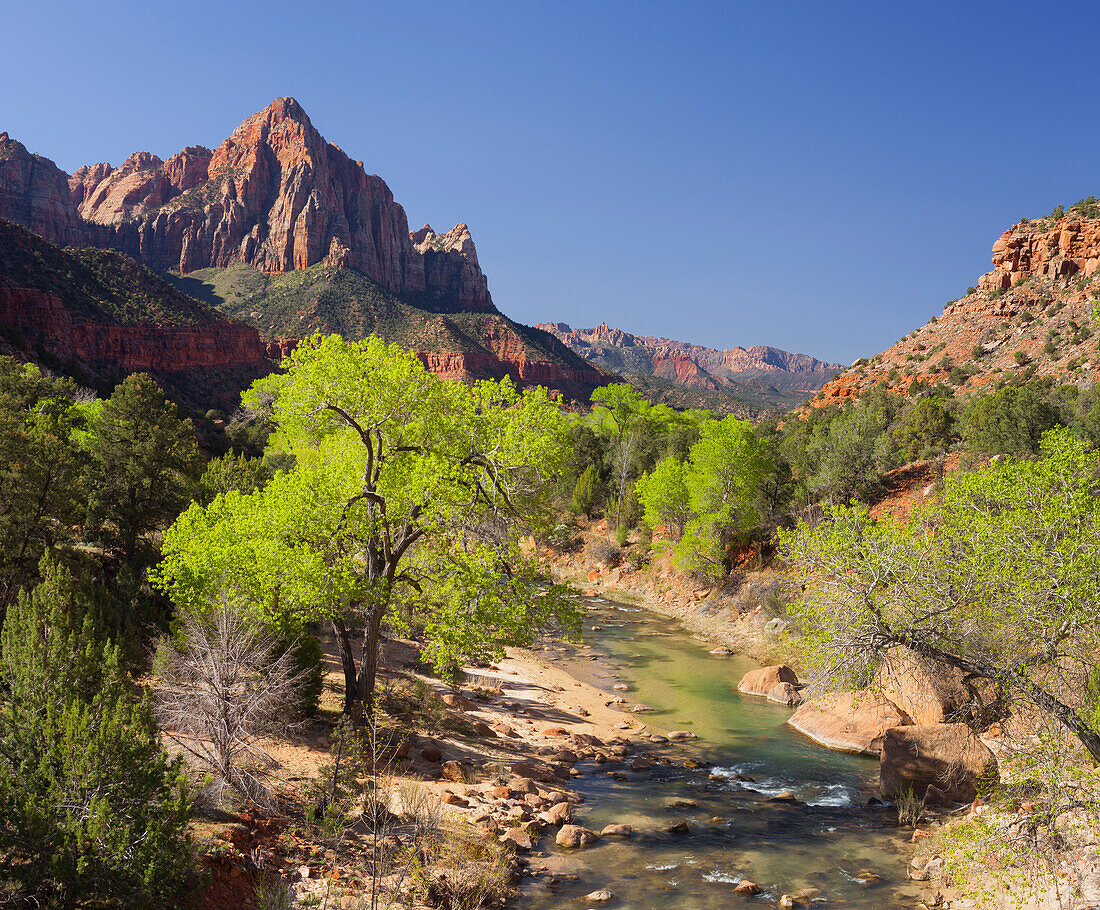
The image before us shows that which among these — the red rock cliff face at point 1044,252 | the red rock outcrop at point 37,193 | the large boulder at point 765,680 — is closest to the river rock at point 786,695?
the large boulder at point 765,680

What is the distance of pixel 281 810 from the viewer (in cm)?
1215

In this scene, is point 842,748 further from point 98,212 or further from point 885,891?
point 98,212

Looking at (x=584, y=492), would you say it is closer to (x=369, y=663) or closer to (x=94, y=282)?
(x=369, y=663)

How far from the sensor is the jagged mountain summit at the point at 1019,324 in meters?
52.0

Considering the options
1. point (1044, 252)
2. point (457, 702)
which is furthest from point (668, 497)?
point (1044, 252)

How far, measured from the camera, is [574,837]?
13.4 m

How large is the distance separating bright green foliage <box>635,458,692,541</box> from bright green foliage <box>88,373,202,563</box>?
2593cm

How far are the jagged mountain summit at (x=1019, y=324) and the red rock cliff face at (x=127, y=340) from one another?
8090 centimetres

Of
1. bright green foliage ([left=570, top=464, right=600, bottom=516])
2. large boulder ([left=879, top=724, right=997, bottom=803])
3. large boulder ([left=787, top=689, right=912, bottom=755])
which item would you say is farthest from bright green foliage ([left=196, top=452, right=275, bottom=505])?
bright green foliage ([left=570, top=464, right=600, bottom=516])

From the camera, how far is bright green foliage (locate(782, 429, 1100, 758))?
10914 mm

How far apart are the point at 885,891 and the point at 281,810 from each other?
1090 cm

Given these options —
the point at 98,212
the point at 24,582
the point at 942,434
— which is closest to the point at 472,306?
the point at 98,212

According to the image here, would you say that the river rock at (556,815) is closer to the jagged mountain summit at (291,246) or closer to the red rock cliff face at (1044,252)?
the red rock cliff face at (1044,252)

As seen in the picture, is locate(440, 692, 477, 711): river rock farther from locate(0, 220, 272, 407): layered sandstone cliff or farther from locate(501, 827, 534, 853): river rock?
locate(0, 220, 272, 407): layered sandstone cliff
